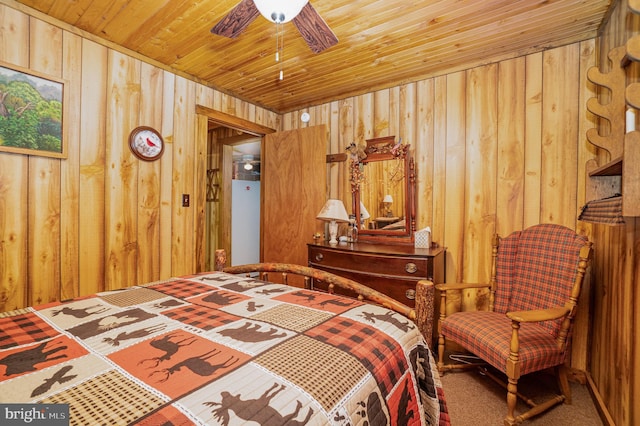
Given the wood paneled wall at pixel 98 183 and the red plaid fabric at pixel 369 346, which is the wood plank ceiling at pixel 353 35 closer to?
the wood paneled wall at pixel 98 183

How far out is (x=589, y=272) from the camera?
220cm

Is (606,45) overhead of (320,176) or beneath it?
overhead

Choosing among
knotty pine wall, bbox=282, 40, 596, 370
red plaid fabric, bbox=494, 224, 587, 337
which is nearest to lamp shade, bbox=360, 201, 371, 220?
knotty pine wall, bbox=282, 40, 596, 370

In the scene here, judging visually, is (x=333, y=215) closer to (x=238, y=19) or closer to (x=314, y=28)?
(x=314, y=28)

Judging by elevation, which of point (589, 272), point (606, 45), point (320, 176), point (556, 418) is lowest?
point (556, 418)

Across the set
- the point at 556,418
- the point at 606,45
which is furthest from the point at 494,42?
the point at 556,418

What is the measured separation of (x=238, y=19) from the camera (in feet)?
5.39

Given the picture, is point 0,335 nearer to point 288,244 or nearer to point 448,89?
point 288,244

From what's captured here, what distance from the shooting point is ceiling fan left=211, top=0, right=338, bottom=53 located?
1414 millimetres

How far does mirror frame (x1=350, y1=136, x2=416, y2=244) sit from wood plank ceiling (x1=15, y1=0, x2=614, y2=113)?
649mm

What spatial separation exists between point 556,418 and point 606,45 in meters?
2.44

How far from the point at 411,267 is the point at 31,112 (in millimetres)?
2949

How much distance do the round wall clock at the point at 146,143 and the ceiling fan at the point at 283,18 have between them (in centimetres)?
135
